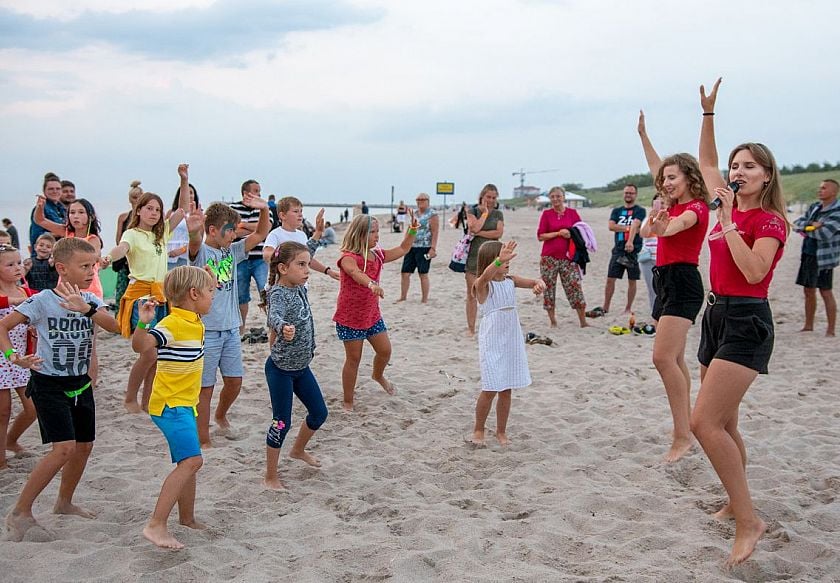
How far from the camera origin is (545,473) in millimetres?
5066

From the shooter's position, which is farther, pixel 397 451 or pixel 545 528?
pixel 397 451

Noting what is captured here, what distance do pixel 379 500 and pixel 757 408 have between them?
386 centimetres

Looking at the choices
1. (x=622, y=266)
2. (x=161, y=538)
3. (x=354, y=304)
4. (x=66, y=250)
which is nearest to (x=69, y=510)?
(x=161, y=538)

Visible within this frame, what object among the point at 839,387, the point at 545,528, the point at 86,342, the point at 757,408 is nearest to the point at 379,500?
the point at 545,528

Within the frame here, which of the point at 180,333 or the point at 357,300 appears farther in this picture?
the point at 357,300

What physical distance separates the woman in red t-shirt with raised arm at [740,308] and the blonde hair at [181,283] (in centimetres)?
280

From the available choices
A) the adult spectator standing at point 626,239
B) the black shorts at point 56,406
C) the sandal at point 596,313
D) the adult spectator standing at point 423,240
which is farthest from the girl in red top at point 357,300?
the adult spectator standing at point 423,240

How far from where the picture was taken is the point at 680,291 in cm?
495

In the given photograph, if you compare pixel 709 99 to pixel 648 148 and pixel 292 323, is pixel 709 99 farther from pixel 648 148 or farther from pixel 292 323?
pixel 292 323

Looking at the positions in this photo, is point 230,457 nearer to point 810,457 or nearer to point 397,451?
point 397,451

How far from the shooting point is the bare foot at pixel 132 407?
6199 mm

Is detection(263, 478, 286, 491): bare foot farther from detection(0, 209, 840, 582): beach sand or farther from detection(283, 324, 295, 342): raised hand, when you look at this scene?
detection(283, 324, 295, 342): raised hand

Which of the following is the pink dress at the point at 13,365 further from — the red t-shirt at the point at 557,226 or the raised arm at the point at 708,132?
the red t-shirt at the point at 557,226

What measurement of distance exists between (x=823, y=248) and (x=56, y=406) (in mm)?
9224
